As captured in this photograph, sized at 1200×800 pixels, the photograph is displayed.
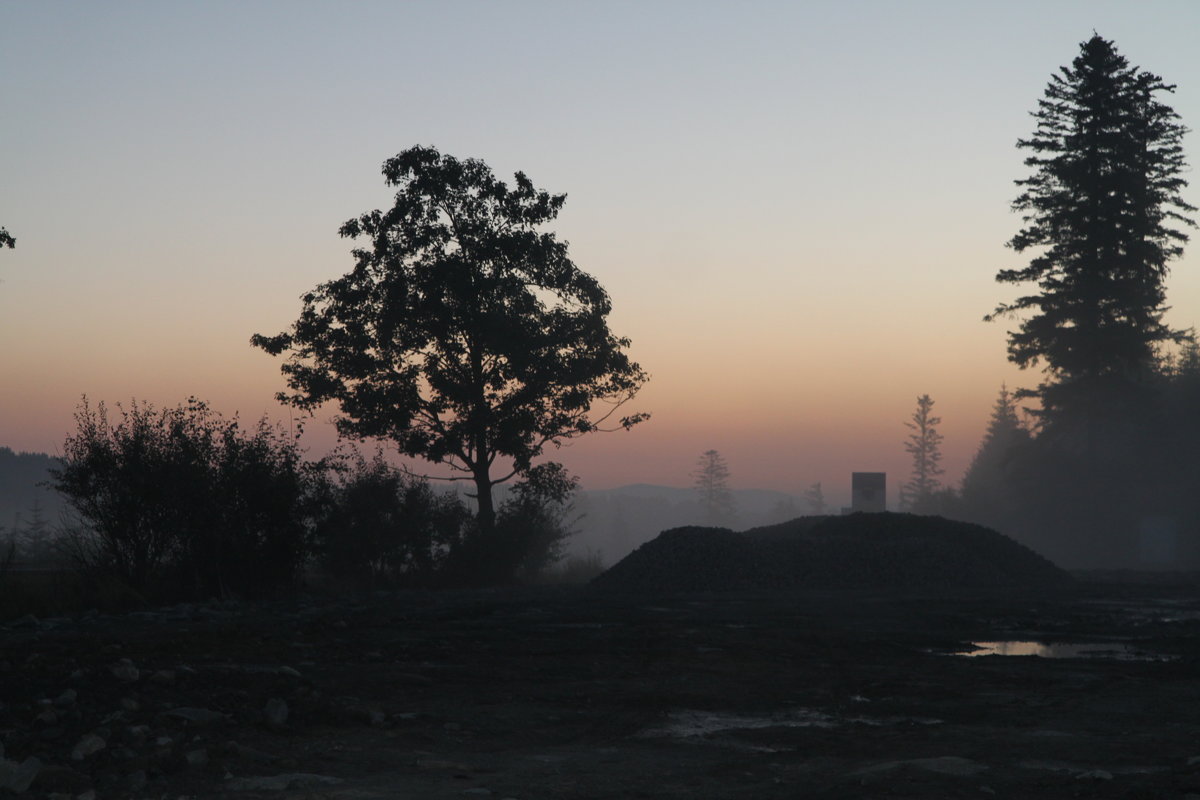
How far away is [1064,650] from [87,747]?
10014 mm

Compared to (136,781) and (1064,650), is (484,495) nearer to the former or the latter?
(1064,650)

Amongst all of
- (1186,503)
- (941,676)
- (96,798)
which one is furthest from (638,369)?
(1186,503)

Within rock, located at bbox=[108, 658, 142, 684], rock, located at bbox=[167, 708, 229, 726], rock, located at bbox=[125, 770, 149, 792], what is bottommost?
rock, located at bbox=[125, 770, 149, 792]

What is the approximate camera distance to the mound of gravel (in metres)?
22.0

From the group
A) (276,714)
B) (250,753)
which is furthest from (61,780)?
(276,714)

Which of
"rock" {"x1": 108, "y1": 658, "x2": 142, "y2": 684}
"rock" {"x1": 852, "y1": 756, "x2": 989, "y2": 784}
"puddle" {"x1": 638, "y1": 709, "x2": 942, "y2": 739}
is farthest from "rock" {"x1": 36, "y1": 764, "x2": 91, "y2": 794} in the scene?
"rock" {"x1": 852, "y1": 756, "x2": 989, "y2": 784}

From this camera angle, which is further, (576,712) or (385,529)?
(385,529)

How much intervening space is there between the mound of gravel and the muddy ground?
8977 millimetres

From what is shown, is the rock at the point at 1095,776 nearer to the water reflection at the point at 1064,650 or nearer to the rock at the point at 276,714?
the rock at the point at 276,714

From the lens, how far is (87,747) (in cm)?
544

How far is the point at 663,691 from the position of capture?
8.26 metres

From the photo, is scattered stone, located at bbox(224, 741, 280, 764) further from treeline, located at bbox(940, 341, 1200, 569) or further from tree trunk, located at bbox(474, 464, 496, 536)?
treeline, located at bbox(940, 341, 1200, 569)

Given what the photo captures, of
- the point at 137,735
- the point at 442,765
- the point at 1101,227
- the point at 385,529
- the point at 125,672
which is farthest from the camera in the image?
the point at 1101,227

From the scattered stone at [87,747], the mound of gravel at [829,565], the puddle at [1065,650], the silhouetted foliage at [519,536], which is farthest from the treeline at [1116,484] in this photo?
the scattered stone at [87,747]
